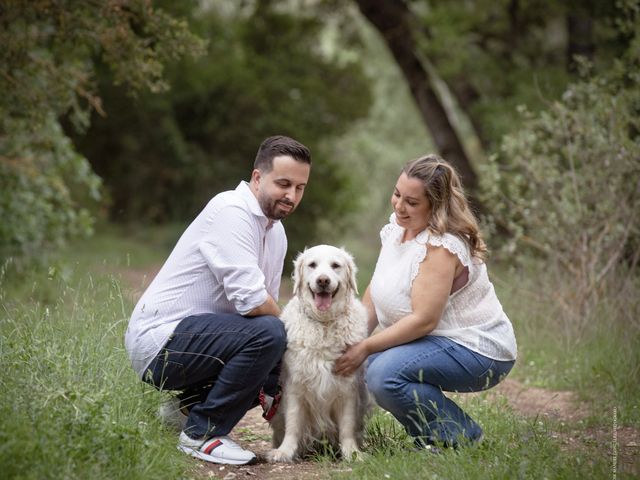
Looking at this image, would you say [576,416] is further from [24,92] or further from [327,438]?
[24,92]

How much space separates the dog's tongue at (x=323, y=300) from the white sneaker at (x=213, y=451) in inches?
34.8

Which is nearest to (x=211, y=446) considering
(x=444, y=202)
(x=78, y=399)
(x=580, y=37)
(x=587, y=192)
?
(x=78, y=399)

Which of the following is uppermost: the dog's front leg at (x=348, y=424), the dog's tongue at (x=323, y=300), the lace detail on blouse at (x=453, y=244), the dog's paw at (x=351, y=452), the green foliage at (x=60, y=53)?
the green foliage at (x=60, y=53)

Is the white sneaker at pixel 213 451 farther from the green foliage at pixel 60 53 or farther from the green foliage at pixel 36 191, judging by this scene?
the green foliage at pixel 36 191

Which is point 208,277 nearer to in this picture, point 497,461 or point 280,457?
point 280,457

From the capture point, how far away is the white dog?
4340mm

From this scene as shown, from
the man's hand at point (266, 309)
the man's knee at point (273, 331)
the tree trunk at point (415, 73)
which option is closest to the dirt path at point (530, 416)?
the man's knee at point (273, 331)

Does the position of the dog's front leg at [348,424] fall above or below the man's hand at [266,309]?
below

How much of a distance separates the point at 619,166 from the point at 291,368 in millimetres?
4205

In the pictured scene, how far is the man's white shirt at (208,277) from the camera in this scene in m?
4.22

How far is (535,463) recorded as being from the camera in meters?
3.66

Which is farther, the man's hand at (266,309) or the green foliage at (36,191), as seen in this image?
the green foliage at (36,191)

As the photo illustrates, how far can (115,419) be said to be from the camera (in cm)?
379

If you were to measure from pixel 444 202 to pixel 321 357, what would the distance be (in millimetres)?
1079
